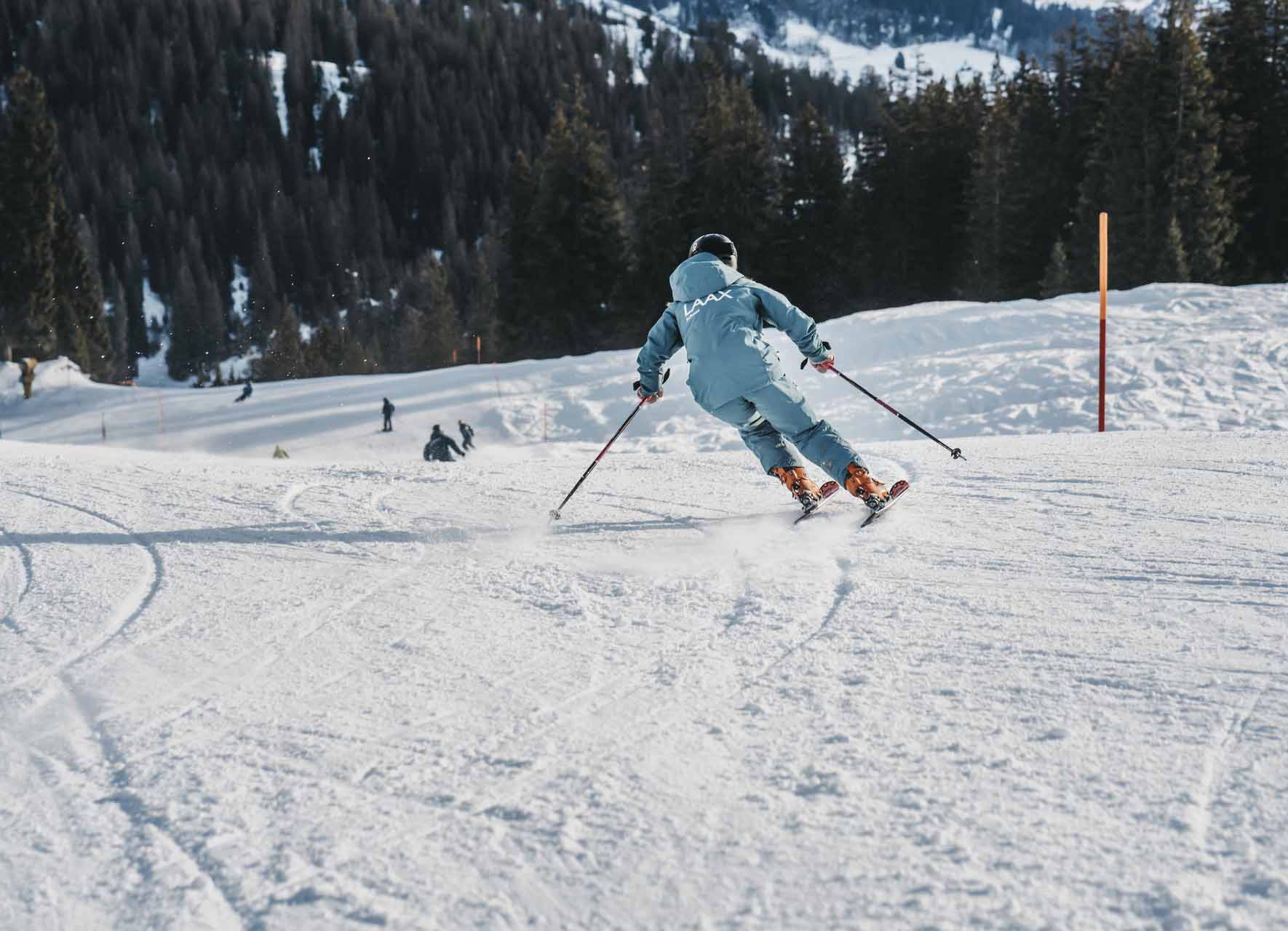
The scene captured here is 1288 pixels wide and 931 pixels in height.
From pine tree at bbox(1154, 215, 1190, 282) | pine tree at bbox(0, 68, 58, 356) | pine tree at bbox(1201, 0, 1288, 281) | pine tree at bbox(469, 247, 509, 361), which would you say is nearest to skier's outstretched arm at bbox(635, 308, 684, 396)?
pine tree at bbox(1154, 215, 1190, 282)

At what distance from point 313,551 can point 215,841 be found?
2716 mm

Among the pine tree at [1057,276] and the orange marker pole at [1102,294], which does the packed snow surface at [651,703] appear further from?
the pine tree at [1057,276]

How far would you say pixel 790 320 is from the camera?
5.19 metres

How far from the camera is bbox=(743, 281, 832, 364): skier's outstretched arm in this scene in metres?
5.18

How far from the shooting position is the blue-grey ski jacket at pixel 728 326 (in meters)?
5.19

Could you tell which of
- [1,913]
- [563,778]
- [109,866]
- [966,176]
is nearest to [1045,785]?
[563,778]

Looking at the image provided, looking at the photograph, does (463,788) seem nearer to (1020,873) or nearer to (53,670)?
(1020,873)

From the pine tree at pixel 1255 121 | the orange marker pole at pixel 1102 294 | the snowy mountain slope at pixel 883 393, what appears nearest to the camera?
the orange marker pole at pixel 1102 294

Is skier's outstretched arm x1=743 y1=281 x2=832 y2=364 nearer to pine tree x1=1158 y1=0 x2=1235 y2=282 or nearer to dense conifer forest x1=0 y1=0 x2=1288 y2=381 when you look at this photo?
dense conifer forest x1=0 y1=0 x2=1288 y2=381

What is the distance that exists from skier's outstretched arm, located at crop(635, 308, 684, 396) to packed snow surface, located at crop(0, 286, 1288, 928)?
672mm

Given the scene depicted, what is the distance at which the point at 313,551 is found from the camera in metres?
4.68

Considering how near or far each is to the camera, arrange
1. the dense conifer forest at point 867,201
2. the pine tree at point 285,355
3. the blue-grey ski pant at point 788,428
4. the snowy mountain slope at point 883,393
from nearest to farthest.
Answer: the blue-grey ski pant at point 788,428 → the snowy mountain slope at point 883,393 → the dense conifer forest at point 867,201 → the pine tree at point 285,355

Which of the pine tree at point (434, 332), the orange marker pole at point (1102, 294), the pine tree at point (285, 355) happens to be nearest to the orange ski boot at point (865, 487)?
the orange marker pole at point (1102, 294)

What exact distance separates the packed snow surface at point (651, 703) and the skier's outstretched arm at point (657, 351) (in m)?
0.67
